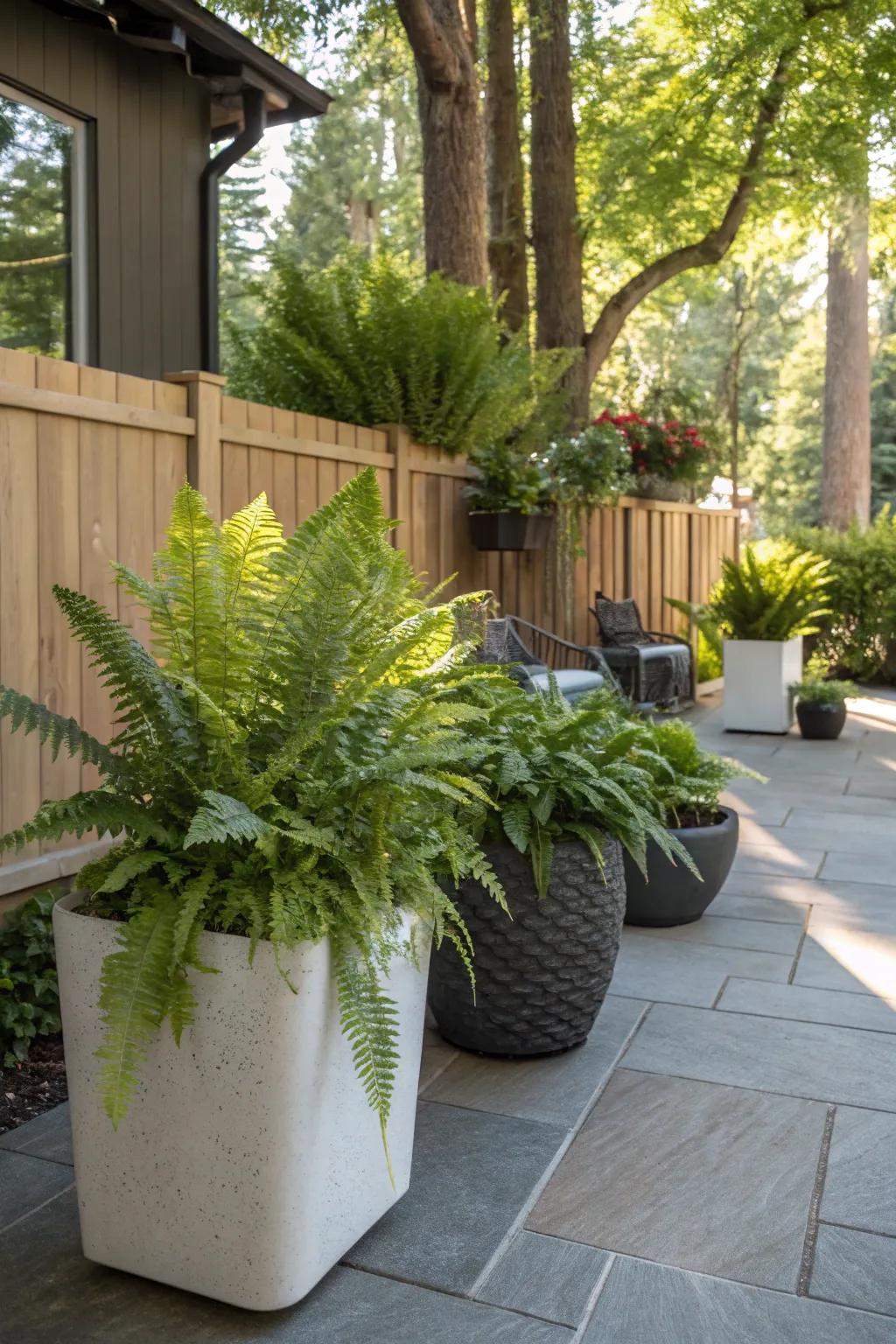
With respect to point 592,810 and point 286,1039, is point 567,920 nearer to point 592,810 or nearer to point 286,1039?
point 592,810

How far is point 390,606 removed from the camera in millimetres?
2084

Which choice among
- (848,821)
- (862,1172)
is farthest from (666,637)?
(862,1172)

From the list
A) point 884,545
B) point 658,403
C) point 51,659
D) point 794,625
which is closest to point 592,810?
point 51,659

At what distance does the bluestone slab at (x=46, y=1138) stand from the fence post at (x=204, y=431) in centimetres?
200

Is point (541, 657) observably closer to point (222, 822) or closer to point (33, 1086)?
point (33, 1086)

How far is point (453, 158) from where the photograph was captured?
7.44 m

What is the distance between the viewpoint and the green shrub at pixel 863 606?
10375 millimetres

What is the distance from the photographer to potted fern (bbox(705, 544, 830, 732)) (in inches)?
307

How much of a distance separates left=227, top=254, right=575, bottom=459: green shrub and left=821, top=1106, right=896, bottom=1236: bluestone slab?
3984 mm

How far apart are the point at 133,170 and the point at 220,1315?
17.9ft

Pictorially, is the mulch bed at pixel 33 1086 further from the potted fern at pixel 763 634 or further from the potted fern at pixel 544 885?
the potted fern at pixel 763 634

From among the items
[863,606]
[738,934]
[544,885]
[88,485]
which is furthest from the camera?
[863,606]

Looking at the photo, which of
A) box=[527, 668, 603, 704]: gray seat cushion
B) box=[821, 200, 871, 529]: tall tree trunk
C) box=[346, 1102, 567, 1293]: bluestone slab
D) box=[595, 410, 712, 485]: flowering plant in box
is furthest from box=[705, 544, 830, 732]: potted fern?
box=[821, 200, 871, 529]: tall tree trunk

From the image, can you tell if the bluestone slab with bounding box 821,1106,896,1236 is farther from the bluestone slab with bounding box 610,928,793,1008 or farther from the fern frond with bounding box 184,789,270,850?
the fern frond with bounding box 184,789,270,850
